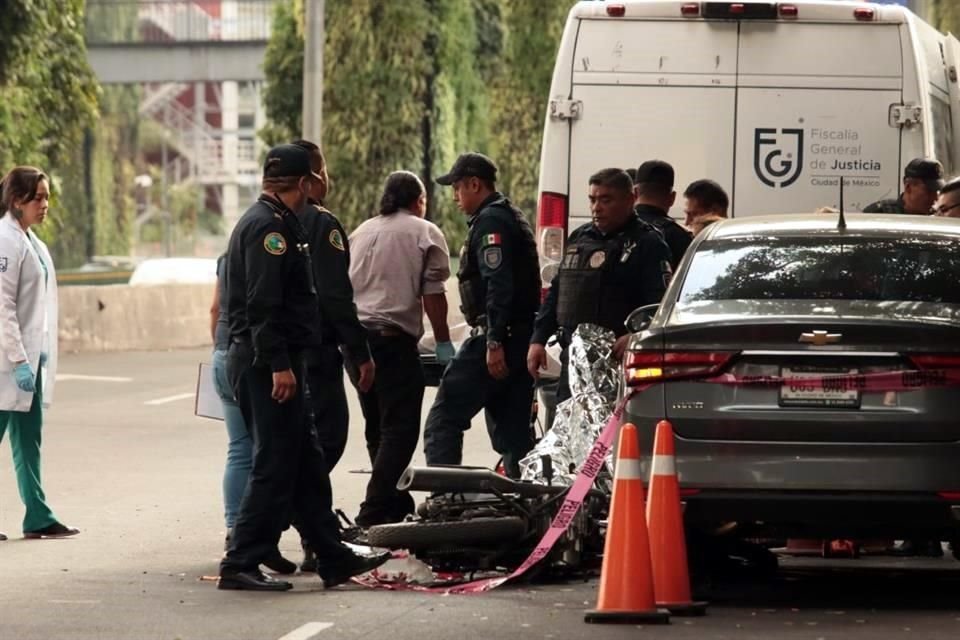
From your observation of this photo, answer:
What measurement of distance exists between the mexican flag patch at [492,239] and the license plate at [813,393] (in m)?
3.11

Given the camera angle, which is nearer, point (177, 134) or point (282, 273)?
point (282, 273)

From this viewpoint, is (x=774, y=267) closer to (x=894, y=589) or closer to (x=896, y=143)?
A: (x=894, y=589)

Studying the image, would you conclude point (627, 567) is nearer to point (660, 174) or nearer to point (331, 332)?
point (331, 332)

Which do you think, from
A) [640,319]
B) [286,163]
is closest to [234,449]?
[286,163]

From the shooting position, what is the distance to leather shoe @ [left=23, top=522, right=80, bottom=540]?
1144 centimetres

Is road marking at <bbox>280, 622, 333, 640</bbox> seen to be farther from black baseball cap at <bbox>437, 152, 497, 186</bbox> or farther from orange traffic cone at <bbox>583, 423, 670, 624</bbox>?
black baseball cap at <bbox>437, 152, 497, 186</bbox>

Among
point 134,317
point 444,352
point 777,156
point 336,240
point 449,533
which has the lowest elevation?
point 134,317

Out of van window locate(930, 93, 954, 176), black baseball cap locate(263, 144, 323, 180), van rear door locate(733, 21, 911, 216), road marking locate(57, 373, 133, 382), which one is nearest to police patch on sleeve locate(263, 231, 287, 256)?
black baseball cap locate(263, 144, 323, 180)

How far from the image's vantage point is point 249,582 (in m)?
9.44

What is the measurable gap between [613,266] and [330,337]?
1.40 metres

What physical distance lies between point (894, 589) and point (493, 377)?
8.78 ft

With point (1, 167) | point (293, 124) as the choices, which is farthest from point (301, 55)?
point (1, 167)

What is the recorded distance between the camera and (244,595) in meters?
9.31

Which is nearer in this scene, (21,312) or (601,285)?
(601,285)
